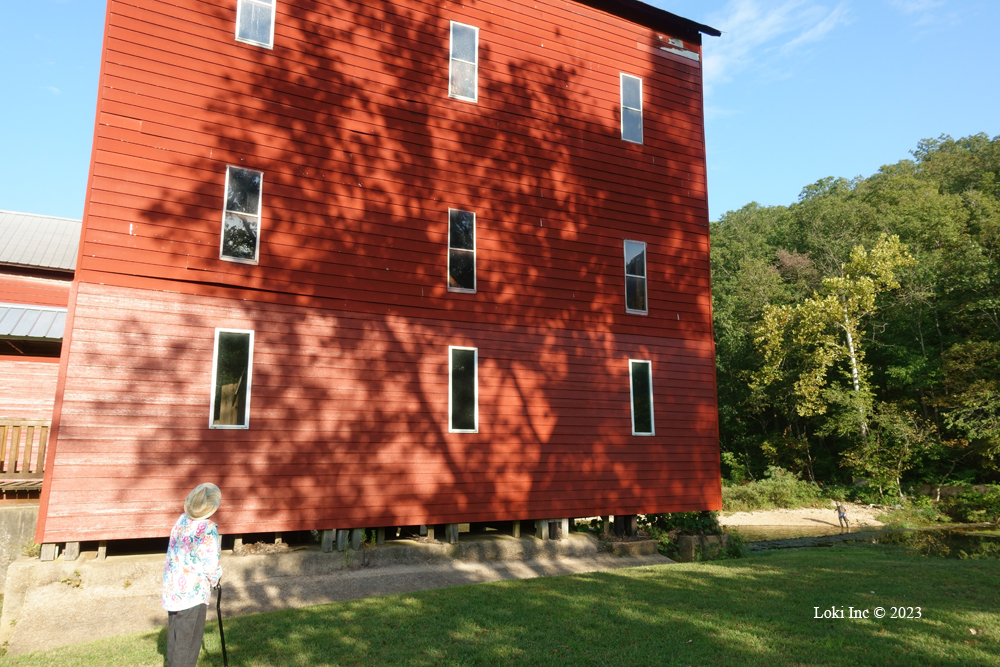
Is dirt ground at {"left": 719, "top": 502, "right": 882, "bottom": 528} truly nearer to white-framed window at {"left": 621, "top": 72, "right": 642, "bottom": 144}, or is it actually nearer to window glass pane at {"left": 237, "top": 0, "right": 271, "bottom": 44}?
white-framed window at {"left": 621, "top": 72, "right": 642, "bottom": 144}

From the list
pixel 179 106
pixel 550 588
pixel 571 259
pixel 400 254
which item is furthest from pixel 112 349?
pixel 571 259

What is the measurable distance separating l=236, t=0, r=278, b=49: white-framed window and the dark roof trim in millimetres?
7549

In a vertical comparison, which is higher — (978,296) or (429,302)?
(978,296)

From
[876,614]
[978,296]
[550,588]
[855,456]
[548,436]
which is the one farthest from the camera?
[855,456]

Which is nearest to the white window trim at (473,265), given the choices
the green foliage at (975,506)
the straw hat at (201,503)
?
the straw hat at (201,503)

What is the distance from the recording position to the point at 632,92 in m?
16.1

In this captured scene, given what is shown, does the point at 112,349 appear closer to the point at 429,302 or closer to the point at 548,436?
the point at 429,302

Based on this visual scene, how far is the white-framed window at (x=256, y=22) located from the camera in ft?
39.4

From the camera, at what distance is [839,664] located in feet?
19.6

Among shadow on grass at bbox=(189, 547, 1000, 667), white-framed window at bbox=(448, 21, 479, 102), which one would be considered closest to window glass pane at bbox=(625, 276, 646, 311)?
white-framed window at bbox=(448, 21, 479, 102)

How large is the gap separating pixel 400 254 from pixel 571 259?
4.08m

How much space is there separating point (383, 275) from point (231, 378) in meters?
3.41

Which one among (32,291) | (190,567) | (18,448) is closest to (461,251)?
(190,567)

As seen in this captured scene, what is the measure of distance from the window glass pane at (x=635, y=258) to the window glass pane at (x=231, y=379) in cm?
879
